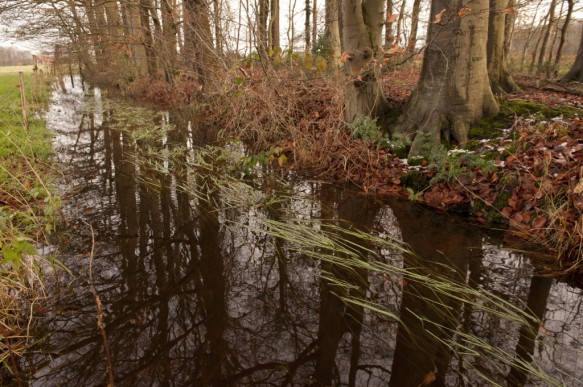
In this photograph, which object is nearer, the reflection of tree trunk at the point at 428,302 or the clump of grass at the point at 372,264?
the reflection of tree trunk at the point at 428,302

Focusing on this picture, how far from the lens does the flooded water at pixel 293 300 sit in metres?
2.16

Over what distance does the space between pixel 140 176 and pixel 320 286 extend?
4.00m

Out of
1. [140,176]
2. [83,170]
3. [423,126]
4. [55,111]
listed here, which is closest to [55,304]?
[140,176]

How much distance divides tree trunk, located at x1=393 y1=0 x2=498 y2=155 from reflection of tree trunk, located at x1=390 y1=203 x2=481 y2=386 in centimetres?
172

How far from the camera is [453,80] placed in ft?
17.7

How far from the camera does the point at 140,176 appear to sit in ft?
18.8

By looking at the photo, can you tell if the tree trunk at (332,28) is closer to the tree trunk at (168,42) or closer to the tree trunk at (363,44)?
the tree trunk at (168,42)

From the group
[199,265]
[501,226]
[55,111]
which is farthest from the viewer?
[55,111]

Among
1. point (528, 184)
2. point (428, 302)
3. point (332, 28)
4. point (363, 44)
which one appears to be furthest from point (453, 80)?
point (332, 28)

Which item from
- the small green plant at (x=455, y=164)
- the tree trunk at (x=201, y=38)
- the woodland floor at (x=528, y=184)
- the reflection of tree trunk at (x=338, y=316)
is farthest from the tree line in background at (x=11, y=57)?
the reflection of tree trunk at (x=338, y=316)

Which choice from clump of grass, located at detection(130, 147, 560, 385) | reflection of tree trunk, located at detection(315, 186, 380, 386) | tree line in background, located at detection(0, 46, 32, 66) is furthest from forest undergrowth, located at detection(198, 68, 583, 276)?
tree line in background, located at detection(0, 46, 32, 66)

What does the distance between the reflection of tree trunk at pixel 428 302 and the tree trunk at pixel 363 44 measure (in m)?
2.78

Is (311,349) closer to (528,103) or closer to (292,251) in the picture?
(292,251)

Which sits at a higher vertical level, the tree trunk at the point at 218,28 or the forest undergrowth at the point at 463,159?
the tree trunk at the point at 218,28
